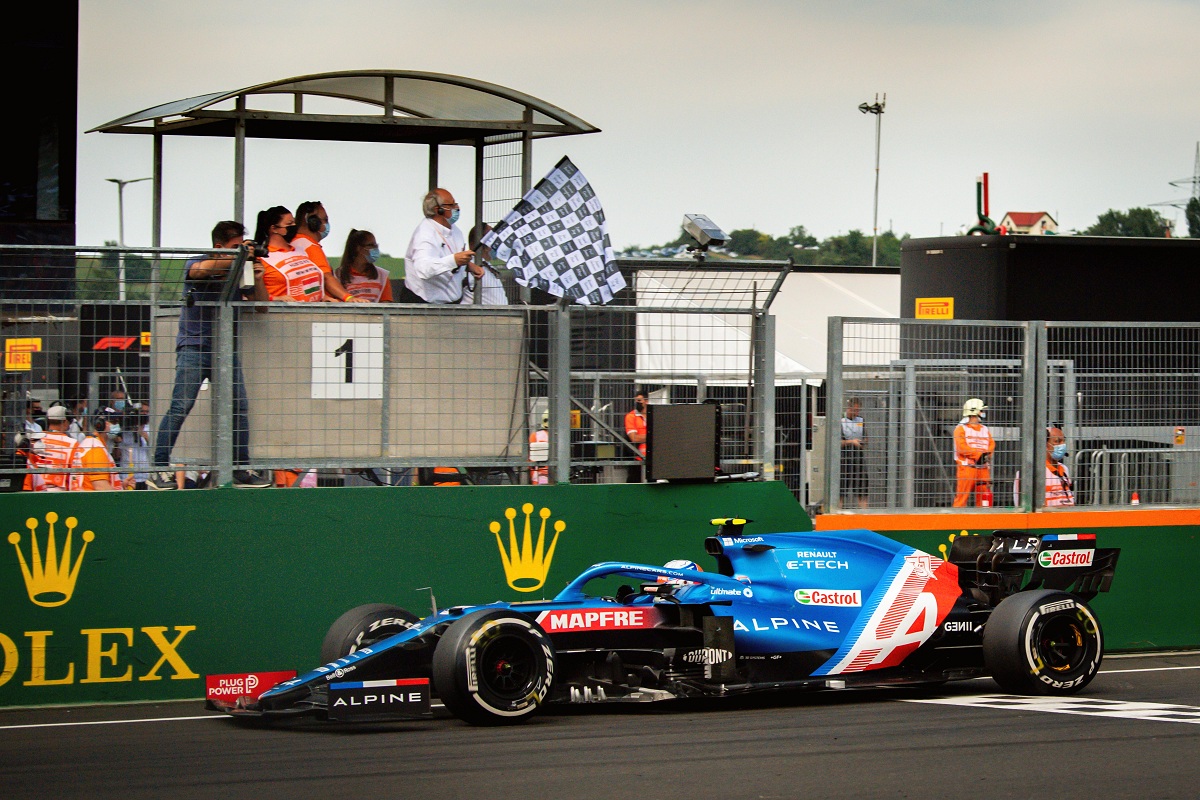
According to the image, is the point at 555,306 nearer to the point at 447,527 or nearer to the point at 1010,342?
the point at 447,527

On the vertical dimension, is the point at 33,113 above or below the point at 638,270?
above

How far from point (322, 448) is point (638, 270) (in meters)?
2.64

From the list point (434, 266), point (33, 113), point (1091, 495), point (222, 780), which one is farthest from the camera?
point (33, 113)

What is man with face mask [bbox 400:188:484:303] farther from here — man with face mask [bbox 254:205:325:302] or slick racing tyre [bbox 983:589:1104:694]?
slick racing tyre [bbox 983:589:1104:694]

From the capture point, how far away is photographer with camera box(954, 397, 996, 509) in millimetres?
10992

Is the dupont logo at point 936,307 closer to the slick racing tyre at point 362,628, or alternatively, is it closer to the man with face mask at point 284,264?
the man with face mask at point 284,264

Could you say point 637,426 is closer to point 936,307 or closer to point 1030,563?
point 1030,563

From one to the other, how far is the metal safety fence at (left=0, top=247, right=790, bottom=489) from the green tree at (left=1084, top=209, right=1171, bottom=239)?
46910 mm

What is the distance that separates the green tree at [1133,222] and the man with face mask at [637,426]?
47.2 m

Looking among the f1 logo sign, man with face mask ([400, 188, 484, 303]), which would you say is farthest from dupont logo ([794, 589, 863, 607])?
the f1 logo sign

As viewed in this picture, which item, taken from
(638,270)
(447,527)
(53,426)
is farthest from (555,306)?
(53,426)

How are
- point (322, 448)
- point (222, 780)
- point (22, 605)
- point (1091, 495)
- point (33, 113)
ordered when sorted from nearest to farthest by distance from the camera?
point (222, 780)
point (22, 605)
point (322, 448)
point (1091, 495)
point (33, 113)

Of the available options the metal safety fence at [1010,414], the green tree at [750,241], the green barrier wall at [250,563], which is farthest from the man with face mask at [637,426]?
the green tree at [750,241]

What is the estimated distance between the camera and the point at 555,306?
33.1ft
